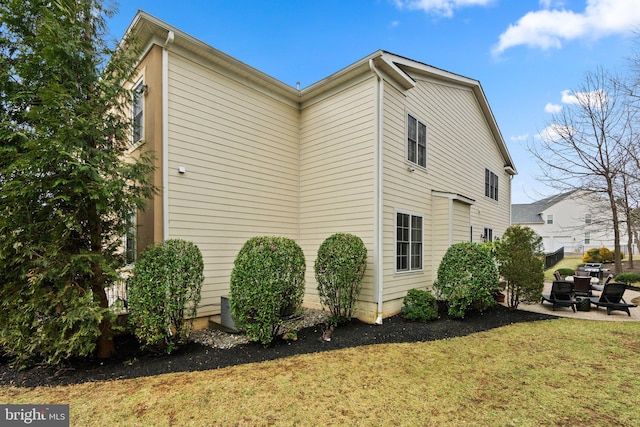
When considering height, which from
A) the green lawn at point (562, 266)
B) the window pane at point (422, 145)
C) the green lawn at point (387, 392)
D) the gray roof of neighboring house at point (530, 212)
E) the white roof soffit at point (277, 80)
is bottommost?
the green lawn at point (562, 266)

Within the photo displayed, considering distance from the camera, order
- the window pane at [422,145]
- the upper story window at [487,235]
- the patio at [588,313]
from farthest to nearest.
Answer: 1. the upper story window at [487,235]
2. the window pane at [422,145]
3. the patio at [588,313]

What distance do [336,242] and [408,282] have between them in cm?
278

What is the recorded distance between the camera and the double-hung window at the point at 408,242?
8016 mm

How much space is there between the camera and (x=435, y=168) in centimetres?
991

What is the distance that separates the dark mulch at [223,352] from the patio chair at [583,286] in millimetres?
3714

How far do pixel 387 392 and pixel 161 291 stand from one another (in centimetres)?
372

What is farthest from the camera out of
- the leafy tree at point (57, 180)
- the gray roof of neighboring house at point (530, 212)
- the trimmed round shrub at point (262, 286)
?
the gray roof of neighboring house at point (530, 212)

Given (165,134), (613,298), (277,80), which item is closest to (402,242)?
(277,80)

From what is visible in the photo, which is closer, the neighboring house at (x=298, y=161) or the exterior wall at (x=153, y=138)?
the exterior wall at (x=153, y=138)

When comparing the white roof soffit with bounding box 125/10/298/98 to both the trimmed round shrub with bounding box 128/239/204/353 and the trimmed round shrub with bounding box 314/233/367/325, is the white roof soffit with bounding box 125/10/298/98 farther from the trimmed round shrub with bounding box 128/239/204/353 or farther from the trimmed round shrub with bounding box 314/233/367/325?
the trimmed round shrub with bounding box 314/233/367/325

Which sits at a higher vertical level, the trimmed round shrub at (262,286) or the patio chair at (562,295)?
the trimmed round shrub at (262,286)

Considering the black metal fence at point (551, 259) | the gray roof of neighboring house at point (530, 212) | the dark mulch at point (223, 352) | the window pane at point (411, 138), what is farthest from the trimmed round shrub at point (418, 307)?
the gray roof of neighboring house at point (530, 212)

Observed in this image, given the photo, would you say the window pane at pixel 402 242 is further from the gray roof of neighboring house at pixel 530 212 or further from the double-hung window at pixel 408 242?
the gray roof of neighboring house at pixel 530 212

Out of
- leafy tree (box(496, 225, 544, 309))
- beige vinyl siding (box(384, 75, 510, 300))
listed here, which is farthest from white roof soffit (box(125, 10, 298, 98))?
leafy tree (box(496, 225, 544, 309))
